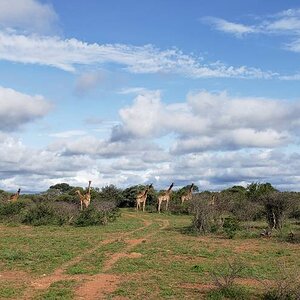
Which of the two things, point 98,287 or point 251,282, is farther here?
point 251,282

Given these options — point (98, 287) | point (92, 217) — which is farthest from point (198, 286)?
point (92, 217)

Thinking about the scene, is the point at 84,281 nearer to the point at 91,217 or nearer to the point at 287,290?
the point at 287,290

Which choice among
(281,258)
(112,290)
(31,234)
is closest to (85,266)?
(112,290)

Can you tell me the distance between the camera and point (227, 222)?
2856 centimetres

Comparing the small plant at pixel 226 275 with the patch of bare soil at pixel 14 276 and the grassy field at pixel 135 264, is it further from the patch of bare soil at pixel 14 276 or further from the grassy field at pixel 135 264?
the patch of bare soil at pixel 14 276

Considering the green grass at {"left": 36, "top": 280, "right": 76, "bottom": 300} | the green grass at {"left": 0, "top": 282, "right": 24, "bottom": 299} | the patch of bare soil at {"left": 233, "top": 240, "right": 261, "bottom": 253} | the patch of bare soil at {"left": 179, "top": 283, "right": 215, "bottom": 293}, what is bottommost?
the green grass at {"left": 0, "top": 282, "right": 24, "bottom": 299}

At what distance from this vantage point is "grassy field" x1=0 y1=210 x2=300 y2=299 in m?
12.1

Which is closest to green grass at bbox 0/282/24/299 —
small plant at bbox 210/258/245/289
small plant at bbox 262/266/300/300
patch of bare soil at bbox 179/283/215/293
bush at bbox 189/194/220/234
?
patch of bare soil at bbox 179/283/215/293

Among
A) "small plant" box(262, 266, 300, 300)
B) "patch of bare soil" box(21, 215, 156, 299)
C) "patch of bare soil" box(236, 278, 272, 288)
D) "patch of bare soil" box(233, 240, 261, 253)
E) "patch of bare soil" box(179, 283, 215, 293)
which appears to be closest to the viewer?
"small plant" box(262, 266, 300, 300)

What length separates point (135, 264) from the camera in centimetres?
1606

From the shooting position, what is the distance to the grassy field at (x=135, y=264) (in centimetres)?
1212

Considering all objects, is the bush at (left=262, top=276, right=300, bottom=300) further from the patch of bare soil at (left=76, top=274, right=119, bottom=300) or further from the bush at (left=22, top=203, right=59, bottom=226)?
the bush at (left=22, top=203, right=59, bottom=226)

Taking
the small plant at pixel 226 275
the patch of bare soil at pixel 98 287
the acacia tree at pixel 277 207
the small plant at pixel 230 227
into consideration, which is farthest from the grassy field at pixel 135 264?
the acacia tree at pixel 277 207

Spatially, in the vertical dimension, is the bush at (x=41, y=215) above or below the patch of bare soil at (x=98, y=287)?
above
